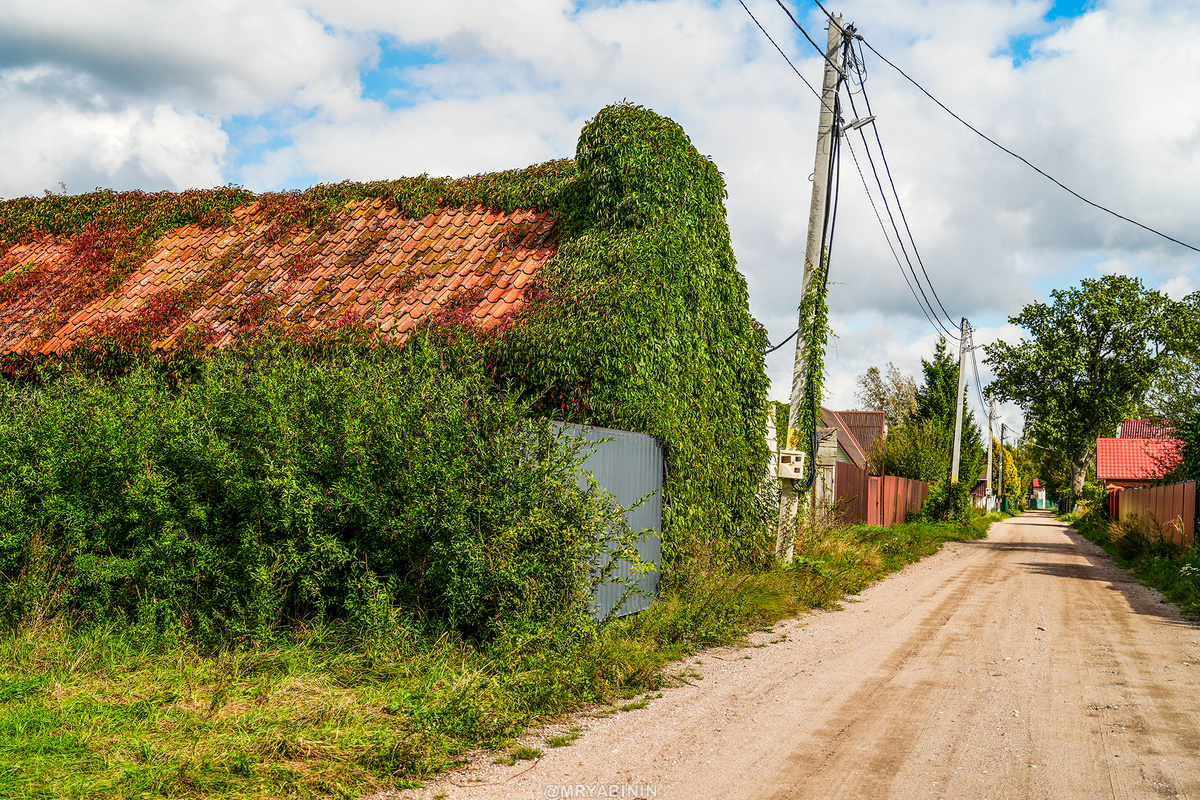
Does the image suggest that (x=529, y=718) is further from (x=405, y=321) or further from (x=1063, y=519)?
(x=1063, y=519)

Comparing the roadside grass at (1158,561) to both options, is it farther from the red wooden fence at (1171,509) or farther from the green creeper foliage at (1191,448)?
the green creeper foliage at (1191,448)

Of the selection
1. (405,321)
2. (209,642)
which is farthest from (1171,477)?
(209,642)

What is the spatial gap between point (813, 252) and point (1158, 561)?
971cm

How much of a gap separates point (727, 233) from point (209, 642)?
27.0ft

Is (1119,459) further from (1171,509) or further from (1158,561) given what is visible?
(1158,561)

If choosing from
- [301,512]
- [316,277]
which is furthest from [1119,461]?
[301,512]

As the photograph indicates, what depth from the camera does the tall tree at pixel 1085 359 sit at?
134ft

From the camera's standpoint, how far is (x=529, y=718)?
201 inches

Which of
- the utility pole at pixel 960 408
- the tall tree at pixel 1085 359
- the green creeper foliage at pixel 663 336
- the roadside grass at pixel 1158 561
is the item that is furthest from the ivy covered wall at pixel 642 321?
the tall tree at pixel 1085 359

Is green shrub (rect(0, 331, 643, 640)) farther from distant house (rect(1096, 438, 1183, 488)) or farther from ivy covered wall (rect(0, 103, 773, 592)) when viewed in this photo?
distant house (rect(1096, 438, 1183, 488))

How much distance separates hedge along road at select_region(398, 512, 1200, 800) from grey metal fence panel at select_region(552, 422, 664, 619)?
1.02 metres

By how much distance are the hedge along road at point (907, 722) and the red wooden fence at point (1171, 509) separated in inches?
306

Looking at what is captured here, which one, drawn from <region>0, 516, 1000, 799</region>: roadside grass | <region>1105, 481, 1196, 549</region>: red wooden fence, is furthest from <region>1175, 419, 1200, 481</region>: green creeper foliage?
<region>0, 516, 1000, 799</region>: roadside grass

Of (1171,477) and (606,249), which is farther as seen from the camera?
(1171,477)
